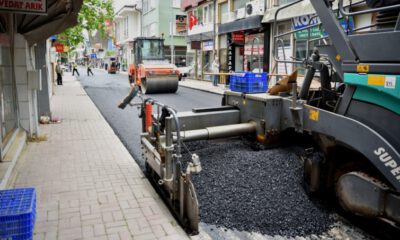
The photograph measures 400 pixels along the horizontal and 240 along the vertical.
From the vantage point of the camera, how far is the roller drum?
1881 centimetres

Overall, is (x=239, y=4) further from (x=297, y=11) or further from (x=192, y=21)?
(x=297, y=11)

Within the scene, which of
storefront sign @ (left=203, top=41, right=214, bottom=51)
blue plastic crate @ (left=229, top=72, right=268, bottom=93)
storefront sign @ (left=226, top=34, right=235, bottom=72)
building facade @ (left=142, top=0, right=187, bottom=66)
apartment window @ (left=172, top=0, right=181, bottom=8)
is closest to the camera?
blue plastic crate @ (left=229, top=72, right=268, bottom=93)

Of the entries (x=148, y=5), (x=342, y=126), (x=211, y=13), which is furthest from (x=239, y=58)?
(x=148, y=5)

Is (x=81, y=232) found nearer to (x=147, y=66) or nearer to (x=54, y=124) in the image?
(x=54, y=124)

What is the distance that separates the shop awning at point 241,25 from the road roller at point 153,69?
5.72 m

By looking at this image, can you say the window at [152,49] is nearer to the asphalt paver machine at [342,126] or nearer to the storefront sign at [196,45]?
the storefront sign at [196,45]

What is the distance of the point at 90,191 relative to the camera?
550 centimetres

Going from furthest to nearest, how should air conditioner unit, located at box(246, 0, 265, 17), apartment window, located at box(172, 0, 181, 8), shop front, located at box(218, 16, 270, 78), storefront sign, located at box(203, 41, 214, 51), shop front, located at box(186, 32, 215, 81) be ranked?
apartment window, located at box(172, 0, 181, 8) < shop front, located at box(186, 32, 215, 81) < storefront sign, located at box(203, 41, 214, 51) < shop front, located at box(218, 16, 270, 78) < air conditioner unit, located at box(246, 0, 265, 17)

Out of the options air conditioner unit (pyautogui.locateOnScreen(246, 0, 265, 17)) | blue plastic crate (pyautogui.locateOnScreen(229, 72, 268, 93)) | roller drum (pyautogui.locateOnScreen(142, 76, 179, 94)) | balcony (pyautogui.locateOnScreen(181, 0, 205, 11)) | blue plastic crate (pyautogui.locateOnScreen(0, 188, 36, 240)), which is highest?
balcony (pyautogui.locateOnScreen(181, 0, 205, 11))

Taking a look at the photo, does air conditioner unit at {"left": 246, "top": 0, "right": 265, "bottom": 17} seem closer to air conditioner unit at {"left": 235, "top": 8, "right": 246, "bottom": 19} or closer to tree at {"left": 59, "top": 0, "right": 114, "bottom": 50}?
air conditioner unit at {"left": 235, "top": 8, "right": 246, "bottom": 19}

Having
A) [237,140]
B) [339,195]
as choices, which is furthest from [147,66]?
[339,195]

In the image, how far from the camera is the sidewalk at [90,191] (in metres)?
4.27

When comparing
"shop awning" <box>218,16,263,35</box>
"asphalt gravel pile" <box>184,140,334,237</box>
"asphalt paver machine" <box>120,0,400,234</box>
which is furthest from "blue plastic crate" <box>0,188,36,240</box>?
"shop awning" <box>218,16,263,35</box>

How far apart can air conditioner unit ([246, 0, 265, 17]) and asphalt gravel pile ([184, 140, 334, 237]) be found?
1734 cm
